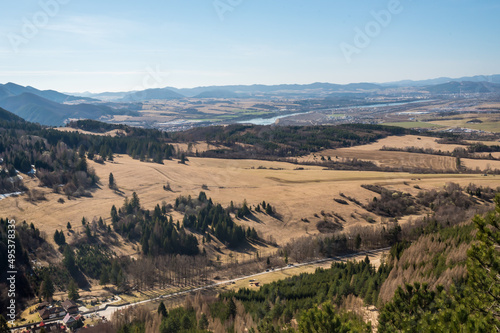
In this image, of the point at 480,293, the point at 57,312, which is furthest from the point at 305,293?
the point at 57,312

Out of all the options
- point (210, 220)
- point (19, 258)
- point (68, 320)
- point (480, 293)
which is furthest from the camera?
point (210, 220)

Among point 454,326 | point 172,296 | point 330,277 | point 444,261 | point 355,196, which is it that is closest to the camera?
point 454,326

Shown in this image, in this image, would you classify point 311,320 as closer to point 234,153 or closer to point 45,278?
point 45,278

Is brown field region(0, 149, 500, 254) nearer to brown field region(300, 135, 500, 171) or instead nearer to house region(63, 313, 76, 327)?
brown field region(300, 135, 500, 171)

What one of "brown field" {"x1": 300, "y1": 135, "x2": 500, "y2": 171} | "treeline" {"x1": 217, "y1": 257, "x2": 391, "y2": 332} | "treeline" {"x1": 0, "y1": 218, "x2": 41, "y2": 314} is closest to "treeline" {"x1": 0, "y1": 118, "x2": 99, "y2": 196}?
"treeline" {"x1": 0, "y1": 218, "x2": 41, "y2": 314}

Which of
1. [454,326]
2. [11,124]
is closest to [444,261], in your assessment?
[454,326]

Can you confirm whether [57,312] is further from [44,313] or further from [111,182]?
[111,182]

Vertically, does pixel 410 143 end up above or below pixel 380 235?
above
